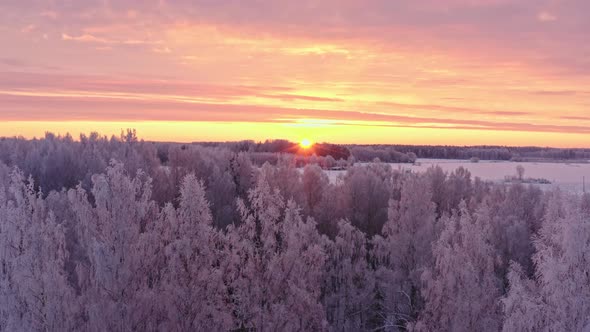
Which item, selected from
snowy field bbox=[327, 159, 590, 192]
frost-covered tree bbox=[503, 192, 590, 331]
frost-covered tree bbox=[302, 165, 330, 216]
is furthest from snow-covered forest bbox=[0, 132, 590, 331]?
snowy field bbox=[327, 159, 590, 192]

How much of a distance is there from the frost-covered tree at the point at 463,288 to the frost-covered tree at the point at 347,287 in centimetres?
483

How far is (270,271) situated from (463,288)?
628 cm

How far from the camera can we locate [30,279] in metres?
16.2

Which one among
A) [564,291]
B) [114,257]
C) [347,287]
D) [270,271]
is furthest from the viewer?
[347,287]

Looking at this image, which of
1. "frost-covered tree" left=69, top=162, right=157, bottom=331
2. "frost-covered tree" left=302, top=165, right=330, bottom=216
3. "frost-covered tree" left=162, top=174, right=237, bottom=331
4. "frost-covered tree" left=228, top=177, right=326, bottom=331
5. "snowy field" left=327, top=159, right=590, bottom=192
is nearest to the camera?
"frost-covered tree" left=69, top=162, right=157, bottom=331

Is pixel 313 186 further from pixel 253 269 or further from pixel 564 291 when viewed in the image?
pixel 564 291

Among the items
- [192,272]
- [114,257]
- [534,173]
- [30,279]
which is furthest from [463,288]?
[534,173]

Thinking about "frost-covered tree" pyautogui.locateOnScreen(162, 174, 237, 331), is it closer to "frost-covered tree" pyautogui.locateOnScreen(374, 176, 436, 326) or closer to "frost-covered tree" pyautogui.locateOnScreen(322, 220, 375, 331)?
"frost-covered tree" pyautogui.locateOnScreen(322, 220, 375, 331)

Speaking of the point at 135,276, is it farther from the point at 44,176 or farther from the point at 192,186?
Answer: the point at 44,176

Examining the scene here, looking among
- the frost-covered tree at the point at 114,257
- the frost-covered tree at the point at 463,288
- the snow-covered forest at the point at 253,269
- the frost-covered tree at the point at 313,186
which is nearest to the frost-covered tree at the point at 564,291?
the snow-covered forest at the point at 253,269

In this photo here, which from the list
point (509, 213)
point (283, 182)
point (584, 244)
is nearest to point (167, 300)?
point (584, 244)

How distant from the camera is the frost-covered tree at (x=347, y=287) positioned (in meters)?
24.8

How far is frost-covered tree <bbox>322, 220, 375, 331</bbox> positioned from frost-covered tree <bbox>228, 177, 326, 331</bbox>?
4.92 m

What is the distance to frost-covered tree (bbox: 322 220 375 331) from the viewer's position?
24.8 metres
